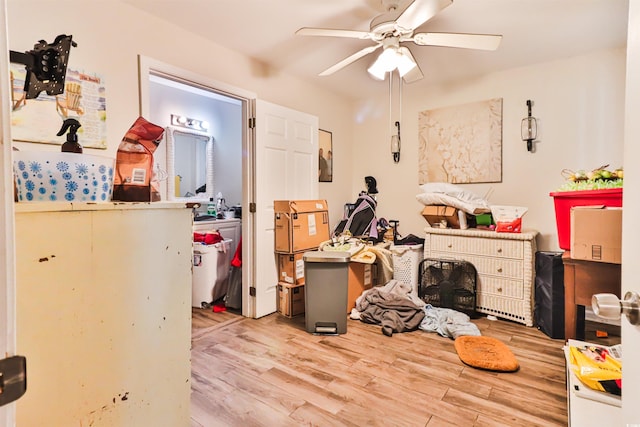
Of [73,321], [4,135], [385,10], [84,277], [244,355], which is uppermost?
[385,10]

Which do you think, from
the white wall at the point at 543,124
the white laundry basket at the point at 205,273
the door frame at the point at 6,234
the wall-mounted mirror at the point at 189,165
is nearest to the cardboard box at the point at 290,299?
the white laundry basket at the point at 205,273

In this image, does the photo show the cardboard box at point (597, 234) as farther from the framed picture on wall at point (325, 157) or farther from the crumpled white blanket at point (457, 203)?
the framed picture on wall at point (325, 157)

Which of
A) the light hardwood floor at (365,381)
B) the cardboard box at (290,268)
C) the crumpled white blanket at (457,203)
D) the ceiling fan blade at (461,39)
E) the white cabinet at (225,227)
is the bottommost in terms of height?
the light hardwood floor at (365,381)

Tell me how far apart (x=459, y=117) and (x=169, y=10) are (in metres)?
2.94

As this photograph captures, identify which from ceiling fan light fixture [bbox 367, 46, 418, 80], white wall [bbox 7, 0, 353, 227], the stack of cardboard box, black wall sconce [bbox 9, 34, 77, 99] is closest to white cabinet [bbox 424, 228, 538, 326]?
the stack of cardboard box

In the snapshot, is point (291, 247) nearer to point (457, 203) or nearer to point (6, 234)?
point (457, 203)

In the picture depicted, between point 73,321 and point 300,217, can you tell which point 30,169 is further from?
point 300,217

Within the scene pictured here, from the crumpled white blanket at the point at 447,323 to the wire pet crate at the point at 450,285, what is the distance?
125 mm

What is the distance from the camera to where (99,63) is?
1.96 meters

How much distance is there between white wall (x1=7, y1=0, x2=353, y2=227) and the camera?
1.73m

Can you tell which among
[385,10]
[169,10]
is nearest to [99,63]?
[169,10]

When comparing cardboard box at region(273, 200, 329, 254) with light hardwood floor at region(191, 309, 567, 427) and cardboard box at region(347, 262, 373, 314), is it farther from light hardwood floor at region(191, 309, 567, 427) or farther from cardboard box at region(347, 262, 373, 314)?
light hardwood floor at region(191, 309, 567, 427)

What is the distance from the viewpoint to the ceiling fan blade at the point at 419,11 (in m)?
1.65

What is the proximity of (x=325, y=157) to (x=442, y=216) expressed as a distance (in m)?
1.57
